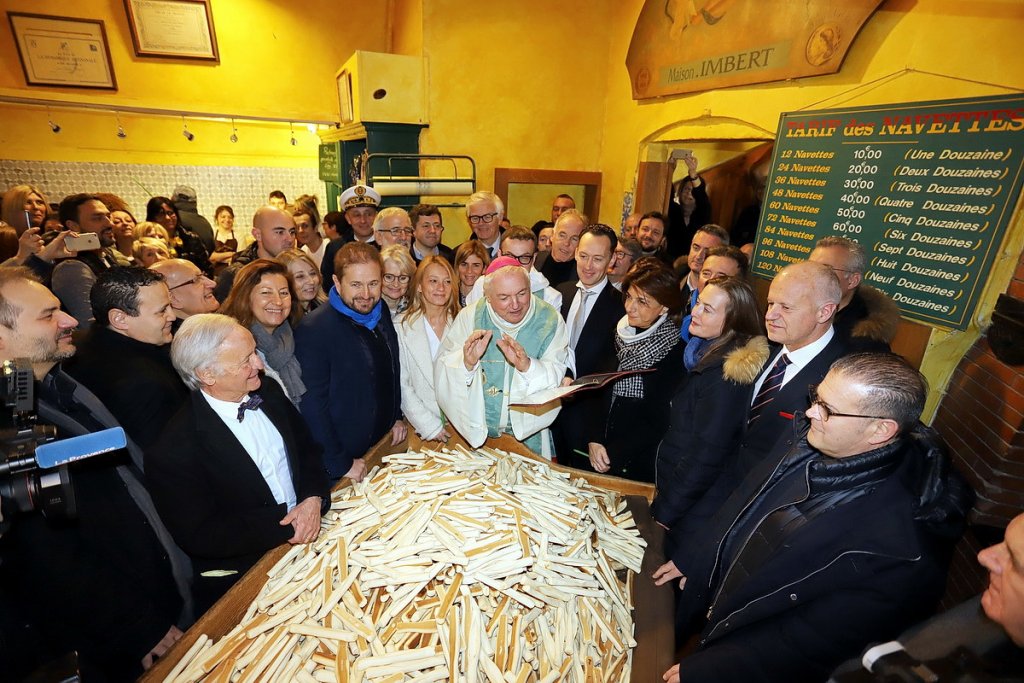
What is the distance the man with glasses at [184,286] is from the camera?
2695 millimetres

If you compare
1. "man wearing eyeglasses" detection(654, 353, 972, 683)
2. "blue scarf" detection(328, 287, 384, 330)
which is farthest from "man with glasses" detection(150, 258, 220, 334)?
"man wearing eyeglasses" detection(654, 353, 972, 683)

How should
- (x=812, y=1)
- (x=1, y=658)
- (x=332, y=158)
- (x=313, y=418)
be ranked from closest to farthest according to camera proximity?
(x=1, y=658) → (x=313, y=418) → (x=812, y=1) → (x=332, y=158)

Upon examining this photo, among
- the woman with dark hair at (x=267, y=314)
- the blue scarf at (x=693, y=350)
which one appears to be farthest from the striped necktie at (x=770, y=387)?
the woman with dark hair at (x=267, y=314)

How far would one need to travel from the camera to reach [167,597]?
6.54ft

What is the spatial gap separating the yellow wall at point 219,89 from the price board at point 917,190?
801cm

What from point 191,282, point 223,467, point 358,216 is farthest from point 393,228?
point 223,467

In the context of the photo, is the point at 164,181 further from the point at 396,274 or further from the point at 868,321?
the point at 868,321

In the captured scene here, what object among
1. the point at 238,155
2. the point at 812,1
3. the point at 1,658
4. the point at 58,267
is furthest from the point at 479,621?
the point at 238,155

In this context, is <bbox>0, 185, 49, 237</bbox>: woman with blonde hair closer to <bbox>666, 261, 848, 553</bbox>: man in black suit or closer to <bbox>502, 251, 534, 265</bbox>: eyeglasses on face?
<bbox>502, 251, 534, 265</bbox>: eyeglasses on face

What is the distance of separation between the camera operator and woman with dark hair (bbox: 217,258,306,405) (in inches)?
28.0

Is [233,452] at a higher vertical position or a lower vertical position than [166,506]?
higher

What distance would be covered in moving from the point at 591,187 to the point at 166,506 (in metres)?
7.18

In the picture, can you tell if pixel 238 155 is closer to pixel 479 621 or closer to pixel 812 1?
pixel 812 1

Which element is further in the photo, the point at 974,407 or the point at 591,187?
the point at 591,187
